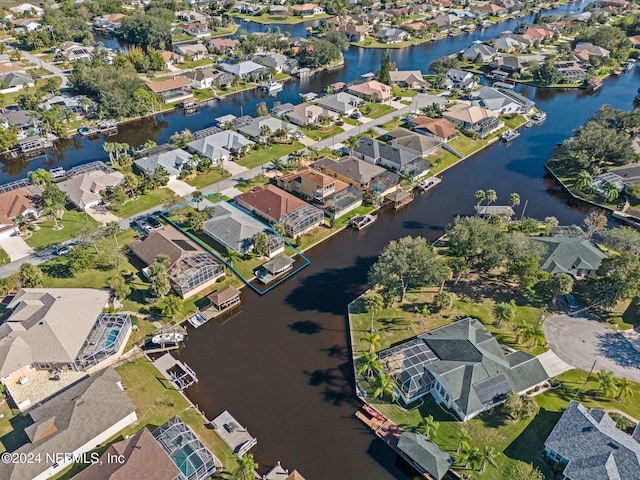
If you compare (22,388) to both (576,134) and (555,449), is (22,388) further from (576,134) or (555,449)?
(576,134)

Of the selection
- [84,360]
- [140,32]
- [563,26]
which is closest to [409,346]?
[84,360]

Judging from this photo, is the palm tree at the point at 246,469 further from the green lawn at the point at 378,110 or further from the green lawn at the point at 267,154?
the green lawn at the point at 378,110

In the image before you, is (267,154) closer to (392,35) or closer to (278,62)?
(278,62)

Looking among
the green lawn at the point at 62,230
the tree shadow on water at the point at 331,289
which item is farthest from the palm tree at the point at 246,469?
the green lawn at the point at 62,230

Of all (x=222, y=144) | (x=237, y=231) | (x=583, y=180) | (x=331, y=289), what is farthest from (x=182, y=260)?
(x=583, y=180)

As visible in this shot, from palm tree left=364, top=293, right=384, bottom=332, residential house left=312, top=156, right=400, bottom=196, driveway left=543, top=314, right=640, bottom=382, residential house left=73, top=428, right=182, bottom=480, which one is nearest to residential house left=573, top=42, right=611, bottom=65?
residential house left=312, top=156, right=400, bottom=196

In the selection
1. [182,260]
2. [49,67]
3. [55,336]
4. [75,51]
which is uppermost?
[75,51]
